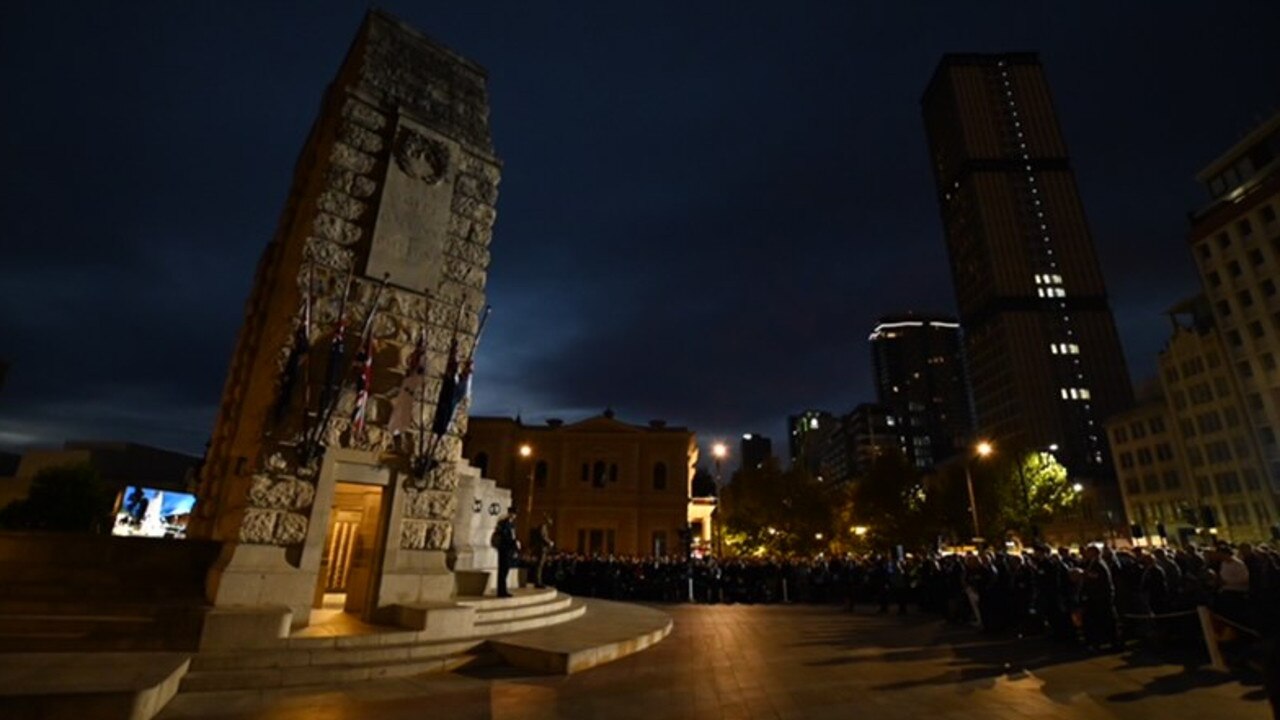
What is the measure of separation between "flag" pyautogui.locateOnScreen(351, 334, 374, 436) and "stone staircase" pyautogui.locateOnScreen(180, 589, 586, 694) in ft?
11.6

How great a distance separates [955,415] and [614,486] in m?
169

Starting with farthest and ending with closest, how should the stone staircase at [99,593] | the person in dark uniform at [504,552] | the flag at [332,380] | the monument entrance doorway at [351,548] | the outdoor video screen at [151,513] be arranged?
1. the outdoor video screen at [151,513]
2. the person in dark uniform at [504,552]
3. the monument entrance doorway at [351,548]
4. the flag at [332,380]
5. the stone staircase at [99,593]

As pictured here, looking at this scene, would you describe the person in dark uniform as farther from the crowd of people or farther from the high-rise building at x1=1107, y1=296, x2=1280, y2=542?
the high-rise building at x1=1107, y1=296, x2=1280, y2=542

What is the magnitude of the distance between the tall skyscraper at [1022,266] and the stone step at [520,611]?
98.0 meters

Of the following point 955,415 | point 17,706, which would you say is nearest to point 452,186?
point 17,706

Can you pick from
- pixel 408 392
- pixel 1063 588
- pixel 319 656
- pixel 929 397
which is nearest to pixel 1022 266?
pixel 929 397

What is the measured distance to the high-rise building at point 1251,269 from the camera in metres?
46.7

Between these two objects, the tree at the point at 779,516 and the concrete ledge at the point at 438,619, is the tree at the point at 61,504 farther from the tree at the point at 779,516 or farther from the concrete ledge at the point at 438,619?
the tree at the point at 779,516

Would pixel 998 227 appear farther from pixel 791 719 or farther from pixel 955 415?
pixel 791 719

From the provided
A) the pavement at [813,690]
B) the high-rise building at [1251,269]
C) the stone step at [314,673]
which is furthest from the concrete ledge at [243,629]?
the high-rise building at [1251,269]

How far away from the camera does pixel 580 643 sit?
360 inches

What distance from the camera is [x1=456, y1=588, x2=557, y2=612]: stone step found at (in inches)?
409

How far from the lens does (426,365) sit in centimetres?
1210

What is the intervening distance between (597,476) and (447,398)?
3480cm
